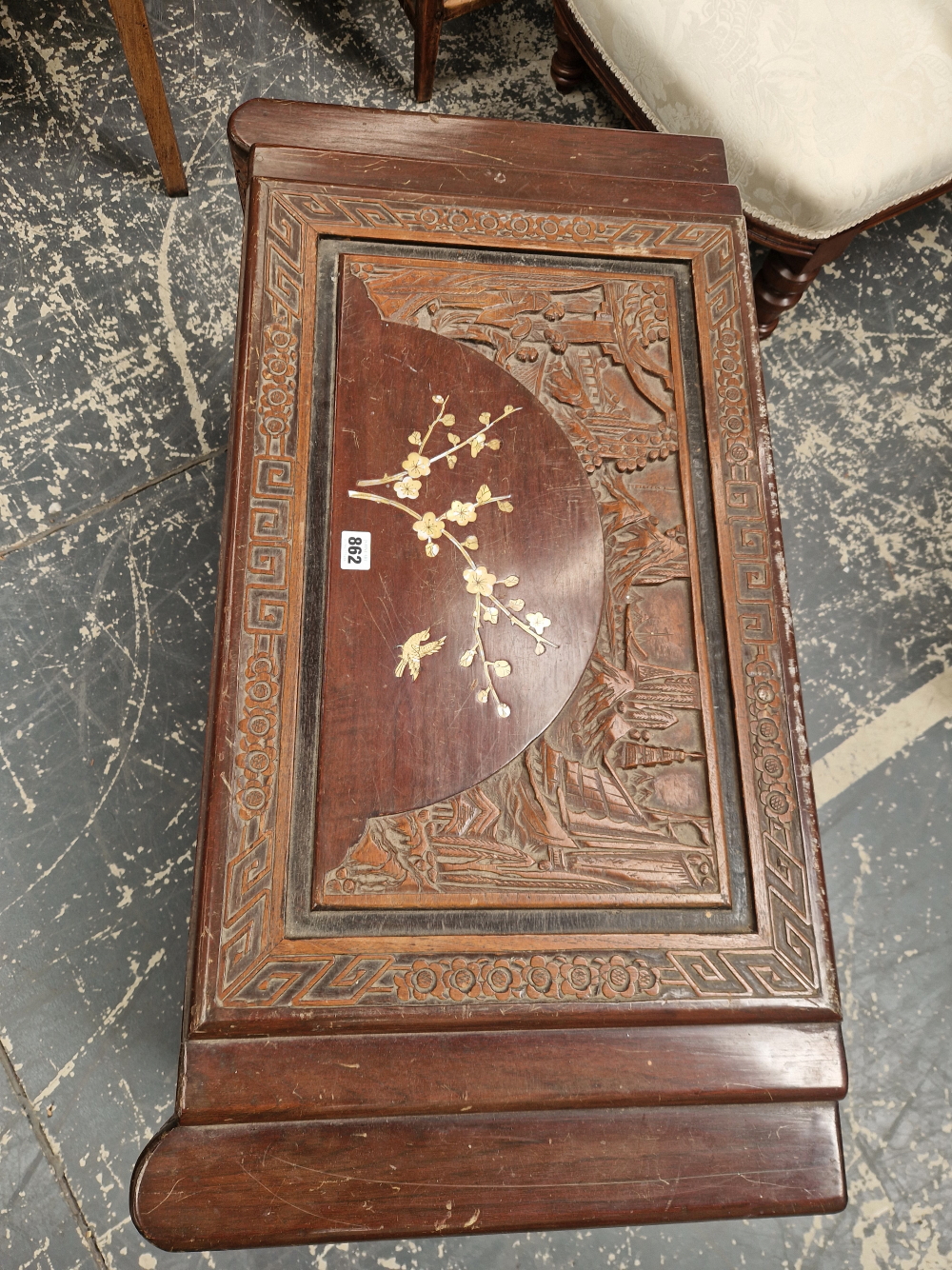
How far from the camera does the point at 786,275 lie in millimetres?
1655

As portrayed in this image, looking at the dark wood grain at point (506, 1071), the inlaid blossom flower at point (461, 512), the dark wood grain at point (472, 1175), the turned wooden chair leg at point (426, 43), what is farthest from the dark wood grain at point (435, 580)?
the turned wooden chair leg at point (426, 43)

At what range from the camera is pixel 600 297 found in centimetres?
123

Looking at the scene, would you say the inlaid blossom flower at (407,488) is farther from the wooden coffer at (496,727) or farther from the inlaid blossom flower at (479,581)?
the inlaid blossom flower at (479,581)

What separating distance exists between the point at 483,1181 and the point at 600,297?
1.17 m

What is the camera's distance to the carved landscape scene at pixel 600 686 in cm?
101

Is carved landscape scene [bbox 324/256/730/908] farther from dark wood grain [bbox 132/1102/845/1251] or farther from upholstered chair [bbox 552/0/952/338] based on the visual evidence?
upholstered chair [bbox 552/0/952/338]

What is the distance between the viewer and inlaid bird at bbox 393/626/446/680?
1057 millimetres

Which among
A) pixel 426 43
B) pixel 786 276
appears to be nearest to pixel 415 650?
pixel 786 276

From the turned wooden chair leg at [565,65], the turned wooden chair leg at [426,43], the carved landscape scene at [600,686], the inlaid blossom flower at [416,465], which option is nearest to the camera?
the carved landscape scene at [600,686]

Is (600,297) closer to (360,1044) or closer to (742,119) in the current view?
(742,119)

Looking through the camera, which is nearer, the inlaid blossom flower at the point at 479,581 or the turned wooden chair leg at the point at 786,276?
the inlaid blossom flower at the point at 479,581

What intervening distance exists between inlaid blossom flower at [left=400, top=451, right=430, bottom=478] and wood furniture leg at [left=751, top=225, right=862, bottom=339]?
3.14 ft

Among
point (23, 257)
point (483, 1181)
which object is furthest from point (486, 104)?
point (483, 1181)

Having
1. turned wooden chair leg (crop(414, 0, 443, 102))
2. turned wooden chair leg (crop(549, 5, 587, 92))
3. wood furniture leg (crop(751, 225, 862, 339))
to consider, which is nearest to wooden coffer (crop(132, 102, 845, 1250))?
wood furniture leg (crop(751, 225, 862, 339))
